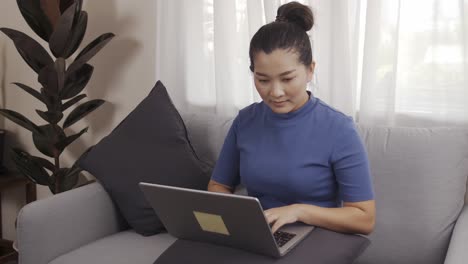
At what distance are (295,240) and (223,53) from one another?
42.8 inches

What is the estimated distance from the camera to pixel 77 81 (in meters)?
2.60

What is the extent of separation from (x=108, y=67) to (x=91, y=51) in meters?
0.28

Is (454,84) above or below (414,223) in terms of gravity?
above

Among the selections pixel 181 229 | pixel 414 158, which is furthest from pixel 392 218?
pixel 181 229

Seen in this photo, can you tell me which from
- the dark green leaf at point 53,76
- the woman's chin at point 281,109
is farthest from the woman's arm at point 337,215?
the dark green leaf at point 53,76

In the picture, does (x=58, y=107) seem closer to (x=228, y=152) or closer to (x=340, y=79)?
(x=228, y=152)

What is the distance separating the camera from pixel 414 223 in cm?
180

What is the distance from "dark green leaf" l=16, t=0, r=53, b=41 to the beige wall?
0.98ft

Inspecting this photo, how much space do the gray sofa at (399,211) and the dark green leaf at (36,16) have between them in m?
0.91

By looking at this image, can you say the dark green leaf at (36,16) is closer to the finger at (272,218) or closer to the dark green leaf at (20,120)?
the dark green leaf at (20,120)

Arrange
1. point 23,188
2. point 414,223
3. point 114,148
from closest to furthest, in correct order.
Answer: point 414,223 < point 114,148 < point 23,188

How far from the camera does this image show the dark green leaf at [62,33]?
7.66ft

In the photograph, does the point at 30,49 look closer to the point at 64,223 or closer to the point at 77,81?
the point at 77,81

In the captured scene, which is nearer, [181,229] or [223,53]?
[181,229]
